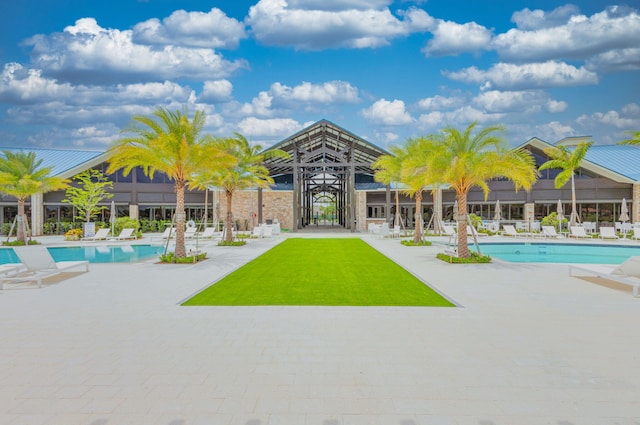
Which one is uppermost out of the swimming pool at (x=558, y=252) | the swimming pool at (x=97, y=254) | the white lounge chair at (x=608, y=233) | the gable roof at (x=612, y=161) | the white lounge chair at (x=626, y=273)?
the gable roof at (x=612, y=161)

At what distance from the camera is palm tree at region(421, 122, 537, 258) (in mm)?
13883

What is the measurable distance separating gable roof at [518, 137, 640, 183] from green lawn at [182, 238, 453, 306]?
24145 millimetres

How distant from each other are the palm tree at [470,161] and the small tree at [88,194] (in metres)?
21.3

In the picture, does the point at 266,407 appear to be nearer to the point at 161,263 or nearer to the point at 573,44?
the point at 161,263

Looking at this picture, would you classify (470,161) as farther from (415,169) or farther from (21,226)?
(21,226)

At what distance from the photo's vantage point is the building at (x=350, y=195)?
3033 cm

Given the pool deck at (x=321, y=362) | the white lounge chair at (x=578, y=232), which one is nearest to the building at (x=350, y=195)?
the white lounge chair at (x=578, y=232)

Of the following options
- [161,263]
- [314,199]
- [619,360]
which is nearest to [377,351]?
[619,360]

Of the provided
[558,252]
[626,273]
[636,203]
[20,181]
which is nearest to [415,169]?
[558,252]

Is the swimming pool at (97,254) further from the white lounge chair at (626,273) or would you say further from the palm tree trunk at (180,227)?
the white lounge chair at (626,273)

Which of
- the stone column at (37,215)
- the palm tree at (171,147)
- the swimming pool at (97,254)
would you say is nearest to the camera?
the palm tree at (171,147)

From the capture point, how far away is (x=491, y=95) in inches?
1108

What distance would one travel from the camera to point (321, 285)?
995 cm

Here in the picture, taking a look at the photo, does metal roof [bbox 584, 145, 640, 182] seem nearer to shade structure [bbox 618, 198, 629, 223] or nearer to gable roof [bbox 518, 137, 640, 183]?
gable roof [bbox 518, 137, 640, 183]
